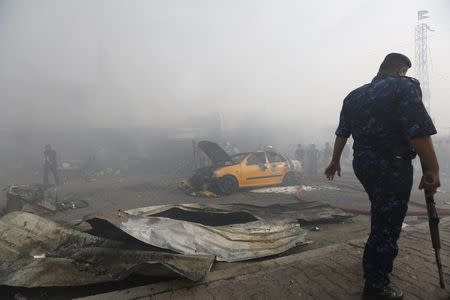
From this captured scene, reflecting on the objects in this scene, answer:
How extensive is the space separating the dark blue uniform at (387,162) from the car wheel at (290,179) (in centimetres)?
964

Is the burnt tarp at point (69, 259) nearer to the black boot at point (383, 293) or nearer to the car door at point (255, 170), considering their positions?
the black boot at point (383, 293)

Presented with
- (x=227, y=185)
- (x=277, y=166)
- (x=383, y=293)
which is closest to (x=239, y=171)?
(x=227, y=185)

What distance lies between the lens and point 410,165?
8.34 feet

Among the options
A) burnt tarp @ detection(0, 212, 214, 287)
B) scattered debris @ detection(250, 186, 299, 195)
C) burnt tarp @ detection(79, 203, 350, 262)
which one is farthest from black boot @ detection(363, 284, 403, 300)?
scattered debris @ detection(250, 186, 299, 195)

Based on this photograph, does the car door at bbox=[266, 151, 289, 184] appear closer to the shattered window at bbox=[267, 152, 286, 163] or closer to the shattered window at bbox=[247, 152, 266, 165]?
the shattered window at bbox=[267, 152, 286, 163]

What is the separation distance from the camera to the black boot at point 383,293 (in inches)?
98.7

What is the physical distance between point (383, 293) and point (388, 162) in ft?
3.19

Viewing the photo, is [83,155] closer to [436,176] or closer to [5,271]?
[5,271]

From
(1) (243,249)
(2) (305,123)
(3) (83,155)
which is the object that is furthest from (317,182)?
(2) (305,123)

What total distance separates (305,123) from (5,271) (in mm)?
28973

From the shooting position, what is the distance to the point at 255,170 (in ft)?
36.7

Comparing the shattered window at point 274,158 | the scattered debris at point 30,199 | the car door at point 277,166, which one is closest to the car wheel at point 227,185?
the car door at point 277,166

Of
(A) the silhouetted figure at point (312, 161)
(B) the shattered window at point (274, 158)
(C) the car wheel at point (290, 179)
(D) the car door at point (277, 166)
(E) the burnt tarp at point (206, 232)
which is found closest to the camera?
(E) the burnt tarp at point (206, 232)

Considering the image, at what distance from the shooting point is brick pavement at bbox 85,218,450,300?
263 cm
